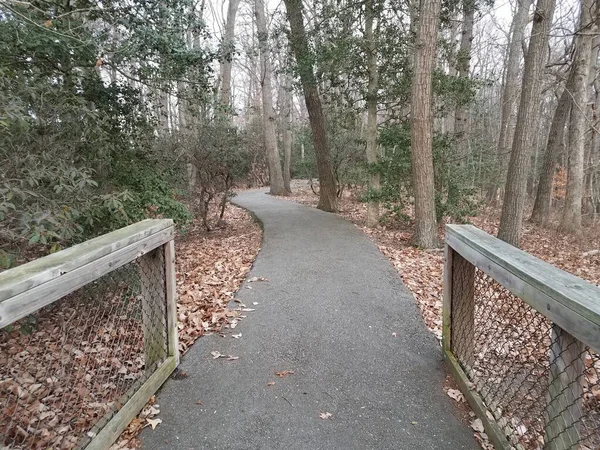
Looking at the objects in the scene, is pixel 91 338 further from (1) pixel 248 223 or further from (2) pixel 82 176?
(1) pixel 248 223

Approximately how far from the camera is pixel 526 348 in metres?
3.67

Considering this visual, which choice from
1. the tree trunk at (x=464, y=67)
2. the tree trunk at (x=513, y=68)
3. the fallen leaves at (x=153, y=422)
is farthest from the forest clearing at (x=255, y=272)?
the tree trunk at (x=513, y=68)

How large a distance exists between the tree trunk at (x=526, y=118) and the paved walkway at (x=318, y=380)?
410 cm

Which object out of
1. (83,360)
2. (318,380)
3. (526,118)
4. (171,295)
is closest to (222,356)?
(171,295)

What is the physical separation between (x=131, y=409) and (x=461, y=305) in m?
2.37

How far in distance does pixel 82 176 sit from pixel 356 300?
3.09 m

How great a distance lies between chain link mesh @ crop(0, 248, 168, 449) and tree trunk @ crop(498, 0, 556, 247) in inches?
271

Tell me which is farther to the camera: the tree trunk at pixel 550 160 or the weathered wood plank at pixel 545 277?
the tree trunk at pixel 550 160

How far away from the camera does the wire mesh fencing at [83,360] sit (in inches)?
98.3


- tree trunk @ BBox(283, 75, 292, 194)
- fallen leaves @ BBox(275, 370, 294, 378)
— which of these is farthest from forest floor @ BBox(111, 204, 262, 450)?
tree trunk @ BBox(283, 75, 292, 194)

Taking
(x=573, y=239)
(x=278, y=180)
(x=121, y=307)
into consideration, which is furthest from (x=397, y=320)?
(x=278, y=180)

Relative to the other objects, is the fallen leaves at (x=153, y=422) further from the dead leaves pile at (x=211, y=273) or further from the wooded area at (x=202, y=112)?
the wooded area at (x=202, y=112)

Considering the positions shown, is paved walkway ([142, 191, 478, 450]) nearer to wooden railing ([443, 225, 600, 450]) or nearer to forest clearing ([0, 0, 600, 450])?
forest clearing ([0, 0, 600, 450])

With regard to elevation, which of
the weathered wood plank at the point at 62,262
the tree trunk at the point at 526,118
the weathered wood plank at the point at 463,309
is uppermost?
the tree trunk at the point at 526,118
